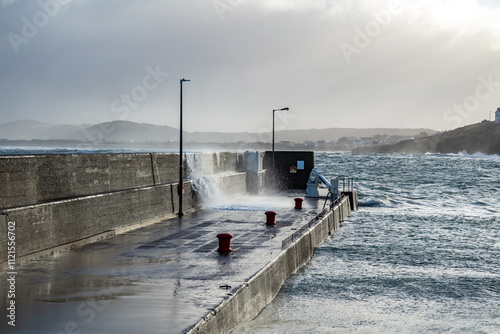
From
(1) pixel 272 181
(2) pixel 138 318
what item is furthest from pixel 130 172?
(1) pixel 272 181

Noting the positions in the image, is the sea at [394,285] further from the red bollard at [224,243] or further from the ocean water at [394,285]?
the red bollard at [224,243]

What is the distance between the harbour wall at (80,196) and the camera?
14.3 meters

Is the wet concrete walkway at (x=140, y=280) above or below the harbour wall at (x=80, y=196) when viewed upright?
below

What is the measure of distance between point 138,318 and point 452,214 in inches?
1296

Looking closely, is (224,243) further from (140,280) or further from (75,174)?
(75,174)

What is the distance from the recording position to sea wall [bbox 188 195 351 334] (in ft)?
32.6

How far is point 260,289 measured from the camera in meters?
12.8

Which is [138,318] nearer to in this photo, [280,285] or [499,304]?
[280,285]

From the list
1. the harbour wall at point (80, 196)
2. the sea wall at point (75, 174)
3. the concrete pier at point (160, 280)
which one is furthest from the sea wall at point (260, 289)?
the sea wall at point (75, 174)

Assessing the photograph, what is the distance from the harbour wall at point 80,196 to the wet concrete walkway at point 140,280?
1.56 ft

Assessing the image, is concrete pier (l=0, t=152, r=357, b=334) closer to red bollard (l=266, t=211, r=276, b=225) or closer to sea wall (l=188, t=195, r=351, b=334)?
sea wall (l=188, t=195, r=351, b=334)

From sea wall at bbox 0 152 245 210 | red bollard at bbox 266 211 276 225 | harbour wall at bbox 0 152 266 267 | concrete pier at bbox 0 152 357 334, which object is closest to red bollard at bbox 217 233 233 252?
concrete pier at bbox 0 152 357 334

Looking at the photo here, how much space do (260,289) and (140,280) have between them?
7.75 feet

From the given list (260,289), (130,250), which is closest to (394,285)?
(260,289)
